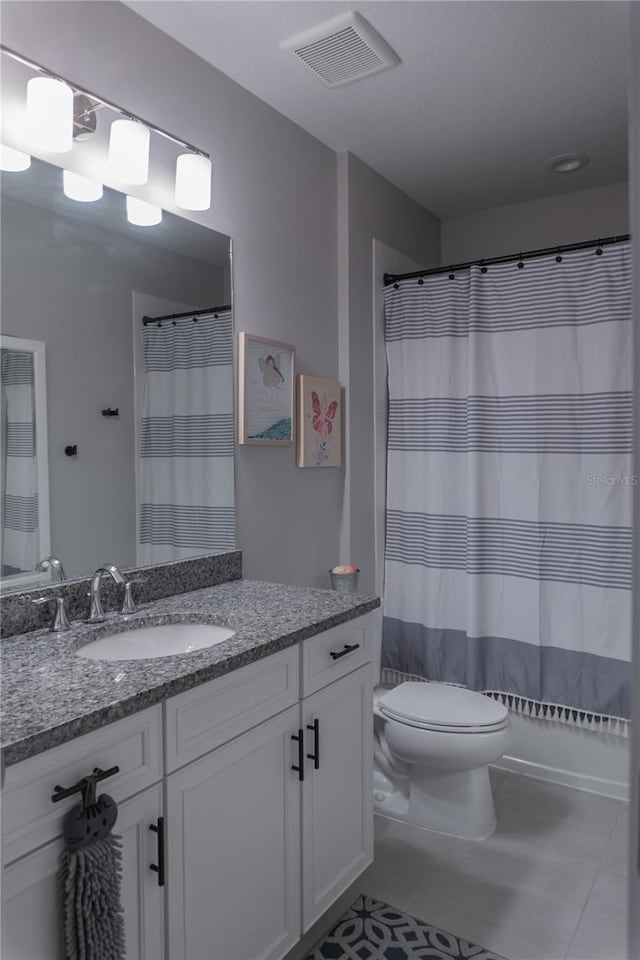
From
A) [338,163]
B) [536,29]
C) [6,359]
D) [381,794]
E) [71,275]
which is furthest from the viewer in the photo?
[338,163]

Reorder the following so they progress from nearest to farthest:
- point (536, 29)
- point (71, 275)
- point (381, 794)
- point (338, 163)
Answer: point (71, 275)
point (536, 29)
point (381, 794)
point (338, 163)

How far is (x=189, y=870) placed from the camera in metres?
1.31

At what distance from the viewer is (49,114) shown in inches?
61.4

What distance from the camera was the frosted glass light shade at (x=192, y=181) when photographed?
1953 millimetres

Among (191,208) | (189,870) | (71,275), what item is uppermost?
(191,208)

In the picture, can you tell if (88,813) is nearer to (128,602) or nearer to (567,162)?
(128,602)

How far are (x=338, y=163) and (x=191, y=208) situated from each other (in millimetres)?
1010

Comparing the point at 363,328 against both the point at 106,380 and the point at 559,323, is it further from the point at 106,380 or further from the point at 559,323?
the point at 106,380

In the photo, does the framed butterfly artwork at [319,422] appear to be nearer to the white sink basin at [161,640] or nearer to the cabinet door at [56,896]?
the white sink basin at [161,640]

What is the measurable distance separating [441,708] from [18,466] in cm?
158

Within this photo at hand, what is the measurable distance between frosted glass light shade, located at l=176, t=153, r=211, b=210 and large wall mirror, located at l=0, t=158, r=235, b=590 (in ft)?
0.24

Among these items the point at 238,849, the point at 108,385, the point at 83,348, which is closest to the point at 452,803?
the point at 238,849

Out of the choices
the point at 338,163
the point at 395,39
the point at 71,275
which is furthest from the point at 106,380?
the point at 338,163

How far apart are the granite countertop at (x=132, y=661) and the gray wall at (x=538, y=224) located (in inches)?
90.9
